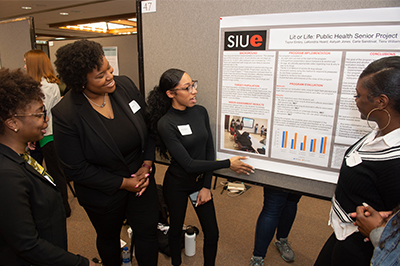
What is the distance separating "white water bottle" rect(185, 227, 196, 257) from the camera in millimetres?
2031

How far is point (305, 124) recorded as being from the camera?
4.43 ft

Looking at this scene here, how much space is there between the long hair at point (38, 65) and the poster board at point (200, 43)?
4.23 feet

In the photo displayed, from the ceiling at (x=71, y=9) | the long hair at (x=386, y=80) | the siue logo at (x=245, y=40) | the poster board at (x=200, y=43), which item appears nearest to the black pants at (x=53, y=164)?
the poster board at (x=200, y=43)

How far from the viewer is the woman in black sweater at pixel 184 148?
1457 millimetres

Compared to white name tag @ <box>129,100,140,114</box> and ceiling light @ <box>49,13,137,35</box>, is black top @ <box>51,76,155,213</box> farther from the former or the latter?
ceiling light @ <box>49,13,137,35</box>

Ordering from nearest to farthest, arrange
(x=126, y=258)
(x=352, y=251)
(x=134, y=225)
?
1. (x=352, y=251)
2. (x=134, y=225)
3. (x=126, y=258)

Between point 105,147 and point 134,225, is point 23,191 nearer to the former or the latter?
point 105,147

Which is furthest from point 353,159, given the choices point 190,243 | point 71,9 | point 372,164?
point 71,9

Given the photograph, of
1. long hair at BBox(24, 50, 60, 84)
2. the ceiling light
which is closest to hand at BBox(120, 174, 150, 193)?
long hair at BBox(24, 50, 60, 84)

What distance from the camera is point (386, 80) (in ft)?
2.89

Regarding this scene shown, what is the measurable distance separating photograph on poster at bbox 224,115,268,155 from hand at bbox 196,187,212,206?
319mm

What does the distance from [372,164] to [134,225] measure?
4.23 ft

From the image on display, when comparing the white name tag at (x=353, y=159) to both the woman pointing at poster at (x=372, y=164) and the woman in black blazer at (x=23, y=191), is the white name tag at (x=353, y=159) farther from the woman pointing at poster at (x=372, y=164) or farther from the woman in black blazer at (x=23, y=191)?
the woman in black blazer at (x=23, y=191)

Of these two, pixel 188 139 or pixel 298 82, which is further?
pixel 188 139
